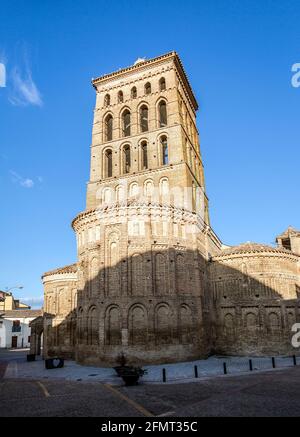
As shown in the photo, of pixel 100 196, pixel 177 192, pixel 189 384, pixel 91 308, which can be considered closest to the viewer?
pixel 189 384

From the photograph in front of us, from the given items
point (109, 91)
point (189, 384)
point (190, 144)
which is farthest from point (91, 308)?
point (109, 91)

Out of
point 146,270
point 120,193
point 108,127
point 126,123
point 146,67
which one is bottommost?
point 146,270

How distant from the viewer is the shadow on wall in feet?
76.7

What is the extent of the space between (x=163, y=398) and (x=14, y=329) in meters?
50.4

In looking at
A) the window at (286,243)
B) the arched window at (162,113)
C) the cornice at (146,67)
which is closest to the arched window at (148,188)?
the arched window at (162,113)

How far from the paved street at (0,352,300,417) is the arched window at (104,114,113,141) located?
2908 centimetres

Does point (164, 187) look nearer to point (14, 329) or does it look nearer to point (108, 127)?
point (108, 127)

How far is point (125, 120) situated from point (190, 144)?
873 centimetres

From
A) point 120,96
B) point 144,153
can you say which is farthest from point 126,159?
point 120,96

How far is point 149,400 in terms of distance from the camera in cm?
1289

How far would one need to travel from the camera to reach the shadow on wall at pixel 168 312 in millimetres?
23375

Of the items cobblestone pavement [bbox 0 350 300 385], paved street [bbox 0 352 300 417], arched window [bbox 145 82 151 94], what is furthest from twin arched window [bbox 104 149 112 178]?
paved street [bbox 0 352 300 417]

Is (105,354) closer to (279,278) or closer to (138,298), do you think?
(138,298)

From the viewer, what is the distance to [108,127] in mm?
40594
